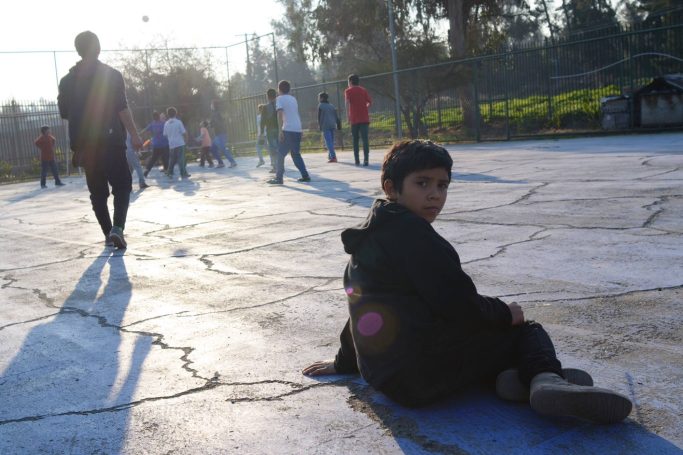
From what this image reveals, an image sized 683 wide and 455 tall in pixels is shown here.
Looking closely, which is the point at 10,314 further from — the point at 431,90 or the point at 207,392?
the point at 431,90

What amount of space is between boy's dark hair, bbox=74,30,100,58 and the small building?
13194 millimetres

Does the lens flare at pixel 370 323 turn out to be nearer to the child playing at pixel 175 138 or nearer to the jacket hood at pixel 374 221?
the jacket hood at pixel 374 221

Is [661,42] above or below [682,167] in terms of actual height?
above

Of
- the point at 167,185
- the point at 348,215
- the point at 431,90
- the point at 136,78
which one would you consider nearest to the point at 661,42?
the point at 431,90

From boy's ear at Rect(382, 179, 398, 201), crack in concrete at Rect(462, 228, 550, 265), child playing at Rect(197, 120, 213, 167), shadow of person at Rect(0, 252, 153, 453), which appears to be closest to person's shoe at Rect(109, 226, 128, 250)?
shadow of person at Rect(0, 252, 153, 453)

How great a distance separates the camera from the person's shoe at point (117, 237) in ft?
22.8

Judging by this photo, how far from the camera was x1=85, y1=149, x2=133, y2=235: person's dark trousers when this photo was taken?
691 centimetres

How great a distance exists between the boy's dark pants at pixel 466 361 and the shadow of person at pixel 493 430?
2.9 inches

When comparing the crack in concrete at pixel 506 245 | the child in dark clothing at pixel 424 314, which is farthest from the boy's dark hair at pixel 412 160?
the crack in concrete at pixel 506 245

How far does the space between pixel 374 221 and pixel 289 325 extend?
1385 mm

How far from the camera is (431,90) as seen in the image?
23.3 metres

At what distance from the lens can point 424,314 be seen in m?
2.72

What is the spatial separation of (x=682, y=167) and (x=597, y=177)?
3.71 ft

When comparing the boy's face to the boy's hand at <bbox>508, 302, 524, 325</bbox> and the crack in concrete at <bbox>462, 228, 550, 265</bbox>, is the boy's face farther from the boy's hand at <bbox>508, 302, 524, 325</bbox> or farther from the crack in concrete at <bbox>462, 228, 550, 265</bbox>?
the crack in concrete at <bbox>462, 228, 550, 265</bbox>
